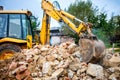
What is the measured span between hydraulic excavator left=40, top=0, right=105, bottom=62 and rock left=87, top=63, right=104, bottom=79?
1.38ft

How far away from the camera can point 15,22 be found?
39.7 feet

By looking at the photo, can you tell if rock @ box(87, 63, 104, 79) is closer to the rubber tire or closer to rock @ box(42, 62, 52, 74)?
rock @ box(42, 62, 52, 74)

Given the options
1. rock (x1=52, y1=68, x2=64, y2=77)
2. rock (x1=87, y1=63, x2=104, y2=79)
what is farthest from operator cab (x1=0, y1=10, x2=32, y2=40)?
rock (x1=87, y1=63, x2=104, y2=79)

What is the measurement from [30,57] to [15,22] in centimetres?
227

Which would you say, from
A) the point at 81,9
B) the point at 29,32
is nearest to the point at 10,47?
the point at 29,32

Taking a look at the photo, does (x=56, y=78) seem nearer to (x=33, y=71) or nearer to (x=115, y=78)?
(x=33, y=71)

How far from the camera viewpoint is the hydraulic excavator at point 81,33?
1008cm

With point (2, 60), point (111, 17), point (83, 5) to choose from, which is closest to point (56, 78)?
point (2, 60)

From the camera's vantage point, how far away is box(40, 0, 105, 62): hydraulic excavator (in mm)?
10078

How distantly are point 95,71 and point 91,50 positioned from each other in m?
0.82

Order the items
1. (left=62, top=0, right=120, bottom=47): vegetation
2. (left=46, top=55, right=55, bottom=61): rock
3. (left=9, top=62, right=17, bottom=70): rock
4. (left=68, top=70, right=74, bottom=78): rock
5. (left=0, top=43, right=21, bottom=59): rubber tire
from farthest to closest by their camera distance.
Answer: (left=62, top=0, right=120, bottom=47): vegetation
(left=0, top=43, right=21, bottom=59): rubber tire
(left=46, top=55, right=55, bottom=61): rock
(left=9, top=62, right=17, bottom=70): rock
(left=68, top=70, right=74, bottom=78): rock

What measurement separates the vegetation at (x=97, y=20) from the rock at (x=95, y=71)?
46.7 ft

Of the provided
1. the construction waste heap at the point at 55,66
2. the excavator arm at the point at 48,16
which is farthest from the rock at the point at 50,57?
the excavator arm at the point at 48,16

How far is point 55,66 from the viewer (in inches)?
386
